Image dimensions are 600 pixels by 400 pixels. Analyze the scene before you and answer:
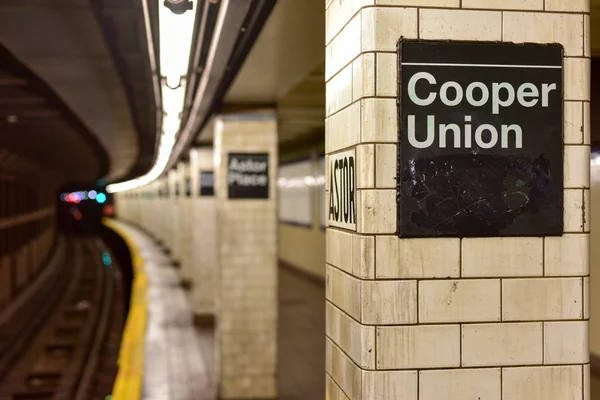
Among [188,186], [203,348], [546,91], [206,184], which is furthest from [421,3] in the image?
[188,186]

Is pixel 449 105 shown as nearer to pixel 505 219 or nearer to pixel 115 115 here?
pixel 505 219

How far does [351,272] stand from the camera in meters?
2.64

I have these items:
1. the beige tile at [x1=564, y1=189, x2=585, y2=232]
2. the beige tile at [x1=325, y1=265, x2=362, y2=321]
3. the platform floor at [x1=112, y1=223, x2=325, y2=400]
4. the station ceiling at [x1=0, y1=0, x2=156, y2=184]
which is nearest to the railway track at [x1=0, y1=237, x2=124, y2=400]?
the platform floor at [x1=112, y1=223, x2=325, y2=400]

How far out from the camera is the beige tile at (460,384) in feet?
8.32

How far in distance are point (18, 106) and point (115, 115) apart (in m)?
1.23

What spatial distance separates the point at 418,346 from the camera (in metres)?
2.53

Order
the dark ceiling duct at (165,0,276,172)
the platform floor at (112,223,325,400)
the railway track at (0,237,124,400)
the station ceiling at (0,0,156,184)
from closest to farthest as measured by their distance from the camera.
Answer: the dark ceiling duct at (165,0,276,172) < the station ceiling at (0,0,156,184) < the platform floor at (112,223,325,400) < the railway track at (0,237,124,400)

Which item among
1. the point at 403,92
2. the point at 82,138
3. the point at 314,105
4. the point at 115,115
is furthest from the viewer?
the point at 82,138

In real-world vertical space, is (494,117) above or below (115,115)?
below

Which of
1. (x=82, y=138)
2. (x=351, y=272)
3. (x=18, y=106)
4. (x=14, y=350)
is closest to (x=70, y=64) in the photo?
(x=18, y=106)

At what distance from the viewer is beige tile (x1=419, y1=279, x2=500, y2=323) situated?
2.53 meters

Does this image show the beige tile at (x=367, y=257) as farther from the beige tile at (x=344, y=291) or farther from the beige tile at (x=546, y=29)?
the beige tile at (x=546, y=29)

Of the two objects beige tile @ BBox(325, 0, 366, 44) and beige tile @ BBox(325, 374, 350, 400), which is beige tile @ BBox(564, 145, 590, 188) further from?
beige tile @ BBox(325, 374, 350, 400)

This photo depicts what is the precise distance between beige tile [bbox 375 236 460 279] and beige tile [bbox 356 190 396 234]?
0.04 m
